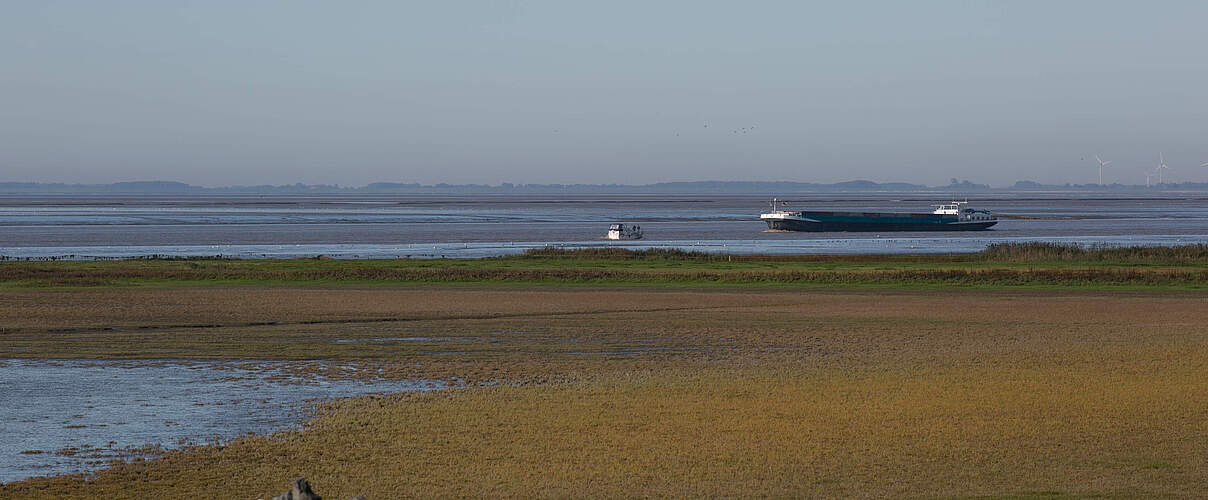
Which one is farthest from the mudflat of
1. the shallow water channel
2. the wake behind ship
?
the wake behind ship

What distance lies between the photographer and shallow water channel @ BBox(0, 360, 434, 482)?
51.9ft

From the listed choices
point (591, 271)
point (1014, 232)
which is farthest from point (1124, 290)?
A: point (1014, 232)

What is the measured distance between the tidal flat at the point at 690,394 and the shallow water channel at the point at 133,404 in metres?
0.77

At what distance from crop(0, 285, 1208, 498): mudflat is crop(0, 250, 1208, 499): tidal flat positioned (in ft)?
0.21

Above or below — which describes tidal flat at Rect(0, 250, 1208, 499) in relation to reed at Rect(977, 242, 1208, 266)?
above

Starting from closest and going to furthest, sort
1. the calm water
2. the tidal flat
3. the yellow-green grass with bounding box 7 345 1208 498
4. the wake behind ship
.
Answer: the yellow-green grass with bounding box 7 345 1208 498, the tidal flat, the calm water, the wake behind ship

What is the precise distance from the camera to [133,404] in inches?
760

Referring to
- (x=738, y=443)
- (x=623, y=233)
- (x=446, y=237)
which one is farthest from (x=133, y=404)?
(x=446, y=237)

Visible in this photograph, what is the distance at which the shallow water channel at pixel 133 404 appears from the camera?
15805 mm

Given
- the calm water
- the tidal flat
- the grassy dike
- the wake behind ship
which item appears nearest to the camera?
the tidal flat

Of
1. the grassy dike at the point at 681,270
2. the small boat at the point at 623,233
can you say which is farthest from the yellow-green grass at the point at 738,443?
the small boat at the point at 623,233

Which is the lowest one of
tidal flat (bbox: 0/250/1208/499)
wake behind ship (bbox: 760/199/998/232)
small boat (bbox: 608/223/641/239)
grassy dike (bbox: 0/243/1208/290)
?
wake behind ship (bbox: 760/199/998/232)

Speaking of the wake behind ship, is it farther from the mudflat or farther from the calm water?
the mudflat

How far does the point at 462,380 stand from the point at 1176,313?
22.9 metres
